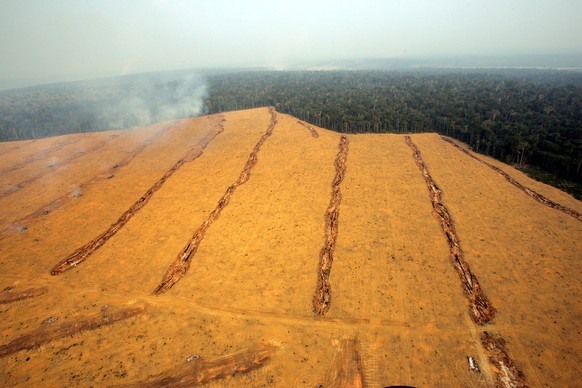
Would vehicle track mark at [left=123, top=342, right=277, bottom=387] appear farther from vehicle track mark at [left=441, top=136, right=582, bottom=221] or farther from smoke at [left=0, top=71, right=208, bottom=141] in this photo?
smoke at [left=0, top=71, right=208, bottom=141]

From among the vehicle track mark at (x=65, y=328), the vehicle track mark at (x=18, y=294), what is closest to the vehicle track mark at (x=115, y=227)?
the vehicle track mark at (x=18, y=294)

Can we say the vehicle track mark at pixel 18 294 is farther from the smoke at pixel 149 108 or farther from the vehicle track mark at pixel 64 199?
the smoke at pixel 149 108

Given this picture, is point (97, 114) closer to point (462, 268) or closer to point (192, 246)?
point (192, 246)

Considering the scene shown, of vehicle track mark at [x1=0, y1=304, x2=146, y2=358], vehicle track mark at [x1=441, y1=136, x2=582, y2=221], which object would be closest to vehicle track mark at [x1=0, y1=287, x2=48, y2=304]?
vehicle track mark at [x1=0, y1=304, x2=146, y2=358]

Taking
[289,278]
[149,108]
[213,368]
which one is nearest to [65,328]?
[213,368]

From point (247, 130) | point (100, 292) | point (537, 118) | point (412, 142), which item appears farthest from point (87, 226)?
point (537, 118)
